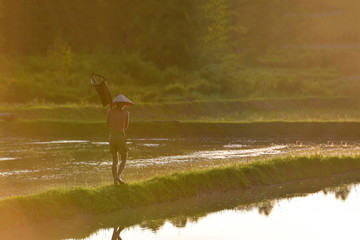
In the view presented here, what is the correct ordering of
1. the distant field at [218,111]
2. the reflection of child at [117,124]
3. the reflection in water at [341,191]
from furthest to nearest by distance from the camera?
1. the distant field at [218,111]
2. the reflection in water at [341,191]
3. the reflection of child at [117,124]

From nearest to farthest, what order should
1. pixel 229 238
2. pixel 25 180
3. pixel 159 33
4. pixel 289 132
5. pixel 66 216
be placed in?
1. pixel 229 238
2. pixel 66 216
3. pixel 25 180
4. pixel 289 132
5. pixel 159 33

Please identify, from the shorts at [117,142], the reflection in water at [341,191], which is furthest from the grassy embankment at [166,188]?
the reflection in water at [341,191]

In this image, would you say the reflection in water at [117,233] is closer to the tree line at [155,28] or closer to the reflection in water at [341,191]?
the reflection in water at [341,191]

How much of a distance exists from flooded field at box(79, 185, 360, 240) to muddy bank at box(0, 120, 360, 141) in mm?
16195

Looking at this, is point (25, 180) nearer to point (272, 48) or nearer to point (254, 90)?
point (254, 90)

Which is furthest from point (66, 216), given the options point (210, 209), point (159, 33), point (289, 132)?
point (159, 33)

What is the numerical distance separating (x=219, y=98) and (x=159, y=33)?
10788 mm

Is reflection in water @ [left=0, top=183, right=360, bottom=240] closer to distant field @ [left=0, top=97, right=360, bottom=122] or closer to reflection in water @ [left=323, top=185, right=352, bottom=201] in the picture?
reflection in water @ [left=323, top=185, right=352, bottom=201]

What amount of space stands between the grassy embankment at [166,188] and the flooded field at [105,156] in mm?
1259

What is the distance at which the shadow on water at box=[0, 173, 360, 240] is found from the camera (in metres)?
11.7

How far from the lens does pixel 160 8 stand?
178 feet

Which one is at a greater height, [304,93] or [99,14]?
[99,14]

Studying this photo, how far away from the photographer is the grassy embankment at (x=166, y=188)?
40.9 feet

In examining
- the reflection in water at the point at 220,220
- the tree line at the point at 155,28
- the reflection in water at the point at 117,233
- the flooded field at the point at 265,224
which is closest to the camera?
the reflection in water at the point at 117,233
